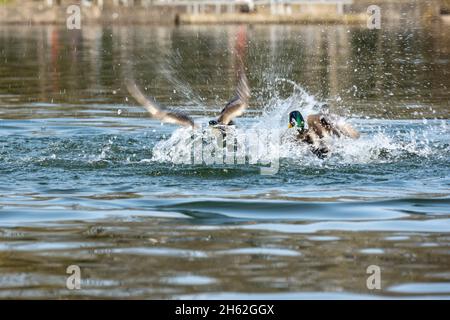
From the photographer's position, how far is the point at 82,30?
143 feet

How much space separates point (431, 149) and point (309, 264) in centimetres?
513

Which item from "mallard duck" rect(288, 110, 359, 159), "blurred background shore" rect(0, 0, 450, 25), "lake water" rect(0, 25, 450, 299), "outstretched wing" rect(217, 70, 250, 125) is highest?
"blurred background shore" rect(0, 0, 450, 25)

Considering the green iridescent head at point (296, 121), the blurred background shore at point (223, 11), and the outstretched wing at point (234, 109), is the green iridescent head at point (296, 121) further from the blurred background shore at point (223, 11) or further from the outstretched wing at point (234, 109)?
the blurred background shore at point (223, 11)

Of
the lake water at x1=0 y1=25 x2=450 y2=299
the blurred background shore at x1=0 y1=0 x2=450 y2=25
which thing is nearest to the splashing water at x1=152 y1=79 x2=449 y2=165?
the lake water at x1=0 y1=25 x2=450 y2=299

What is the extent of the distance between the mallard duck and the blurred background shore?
3221 centimetres

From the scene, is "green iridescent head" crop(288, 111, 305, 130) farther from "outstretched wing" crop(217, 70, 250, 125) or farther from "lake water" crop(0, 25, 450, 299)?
"outstretched wing" crop(217, 70, 250, 125)

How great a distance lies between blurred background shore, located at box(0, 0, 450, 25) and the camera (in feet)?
150

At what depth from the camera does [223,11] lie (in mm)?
50844

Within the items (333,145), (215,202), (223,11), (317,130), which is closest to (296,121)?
(317,130)

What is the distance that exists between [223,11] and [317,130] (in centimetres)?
3992

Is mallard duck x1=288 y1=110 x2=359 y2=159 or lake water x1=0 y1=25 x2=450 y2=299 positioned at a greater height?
mallard duck x1=288 y1=110 x2=359 y2=159

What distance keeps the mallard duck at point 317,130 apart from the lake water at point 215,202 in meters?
0.16

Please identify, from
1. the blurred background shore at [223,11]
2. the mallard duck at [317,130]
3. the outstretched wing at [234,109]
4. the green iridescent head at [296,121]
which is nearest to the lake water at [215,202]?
the mallard duck at [317,130]
